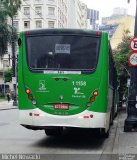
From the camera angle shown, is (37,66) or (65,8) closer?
(37,66)

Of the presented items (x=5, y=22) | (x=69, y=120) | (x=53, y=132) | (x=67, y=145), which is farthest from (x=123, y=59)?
(x=69, y=120)

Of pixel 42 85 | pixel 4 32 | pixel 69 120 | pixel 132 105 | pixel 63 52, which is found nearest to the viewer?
pixel 69 120

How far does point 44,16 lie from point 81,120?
8248 cm

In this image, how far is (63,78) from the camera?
11133 mm

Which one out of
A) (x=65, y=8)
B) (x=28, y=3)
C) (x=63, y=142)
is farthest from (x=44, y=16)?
(x=63, y=142)

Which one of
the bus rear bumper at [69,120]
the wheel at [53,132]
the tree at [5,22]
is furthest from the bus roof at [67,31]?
the tree at [5,22]

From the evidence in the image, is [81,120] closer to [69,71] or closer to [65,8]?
[69,71]

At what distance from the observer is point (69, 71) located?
11148 millimetres

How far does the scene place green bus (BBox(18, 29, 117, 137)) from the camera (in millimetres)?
11031

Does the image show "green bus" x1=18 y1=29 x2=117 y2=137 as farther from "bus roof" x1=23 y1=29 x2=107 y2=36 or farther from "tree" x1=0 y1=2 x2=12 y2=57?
"tree" x1=0 y1=2 x2=12 y2=57

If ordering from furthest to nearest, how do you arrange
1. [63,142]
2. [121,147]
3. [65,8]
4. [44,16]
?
[65,8], [44,16], [63,142], [121,147]

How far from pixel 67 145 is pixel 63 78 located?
6.47ft

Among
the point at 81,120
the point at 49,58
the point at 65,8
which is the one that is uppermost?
the point at 65,8

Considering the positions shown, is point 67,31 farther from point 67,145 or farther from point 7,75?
point 7,75
